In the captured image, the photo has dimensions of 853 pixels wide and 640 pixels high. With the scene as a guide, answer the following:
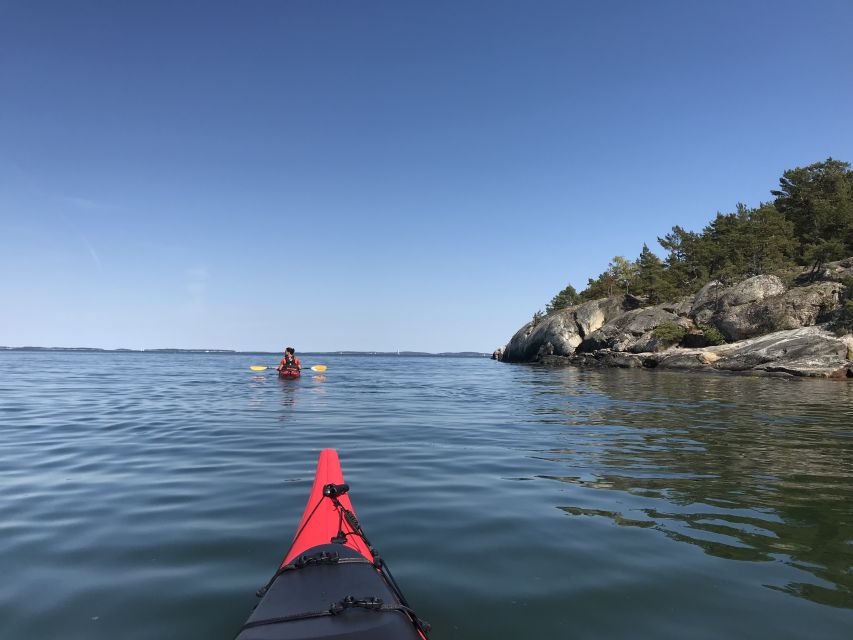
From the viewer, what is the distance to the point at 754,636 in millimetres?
3336

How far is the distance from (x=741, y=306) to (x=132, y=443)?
168ft

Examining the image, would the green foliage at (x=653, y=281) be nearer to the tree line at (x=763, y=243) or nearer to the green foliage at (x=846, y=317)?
the tree line at (x=763, y=243)

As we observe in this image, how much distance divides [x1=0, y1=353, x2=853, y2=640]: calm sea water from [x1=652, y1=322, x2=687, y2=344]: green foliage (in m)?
39.0

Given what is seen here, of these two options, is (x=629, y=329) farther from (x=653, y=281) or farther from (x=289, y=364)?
(x=289, y=364)

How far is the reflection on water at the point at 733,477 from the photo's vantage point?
15.9ft

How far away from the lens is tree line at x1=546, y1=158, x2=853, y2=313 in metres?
50.6

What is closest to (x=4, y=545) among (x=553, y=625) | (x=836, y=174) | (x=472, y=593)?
(x=472, y=593)

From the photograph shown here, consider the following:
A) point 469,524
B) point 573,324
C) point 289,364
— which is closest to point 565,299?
point 573,324

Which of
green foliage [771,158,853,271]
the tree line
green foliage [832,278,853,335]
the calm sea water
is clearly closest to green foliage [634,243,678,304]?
the tree line

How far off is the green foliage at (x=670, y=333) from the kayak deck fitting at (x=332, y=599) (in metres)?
51.4

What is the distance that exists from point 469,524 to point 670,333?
49.8 meters

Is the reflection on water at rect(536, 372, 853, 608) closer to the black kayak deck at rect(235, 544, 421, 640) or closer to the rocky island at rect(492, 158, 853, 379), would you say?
the black kayak deck at rect(235, 544, 421, 640)

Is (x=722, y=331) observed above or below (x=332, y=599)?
above

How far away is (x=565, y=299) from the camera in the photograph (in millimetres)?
87000
